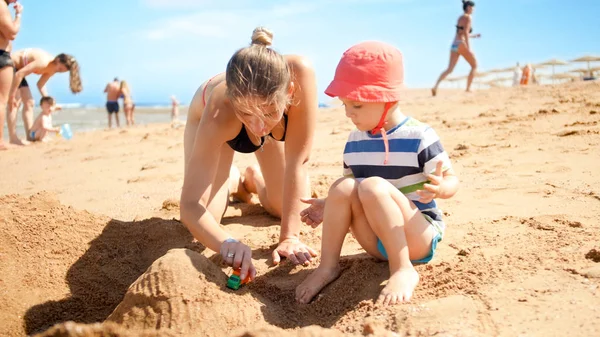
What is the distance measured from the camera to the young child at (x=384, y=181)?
215 centimetres

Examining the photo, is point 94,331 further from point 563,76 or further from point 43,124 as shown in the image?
point 563,76

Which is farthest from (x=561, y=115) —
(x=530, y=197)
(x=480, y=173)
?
(x=530, y=197)

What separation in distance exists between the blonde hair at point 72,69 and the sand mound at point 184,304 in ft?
24.6

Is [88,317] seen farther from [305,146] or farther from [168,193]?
[168,193]

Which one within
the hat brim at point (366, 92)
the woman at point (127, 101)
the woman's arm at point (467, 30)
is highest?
the woman's arm at point (467, 30)

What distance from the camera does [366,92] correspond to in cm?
221

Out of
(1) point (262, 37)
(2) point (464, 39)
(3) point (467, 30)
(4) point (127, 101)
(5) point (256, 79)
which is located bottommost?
(4) point (127, 101)

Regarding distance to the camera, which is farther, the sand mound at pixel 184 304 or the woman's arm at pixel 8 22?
the woman's arm at pixel 8 22

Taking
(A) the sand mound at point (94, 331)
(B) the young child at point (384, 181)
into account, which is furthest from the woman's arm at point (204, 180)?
Answer: (A) the sand mound at point (94, 331)

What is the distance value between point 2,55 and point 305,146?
539 cm

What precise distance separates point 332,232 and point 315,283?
0.23m

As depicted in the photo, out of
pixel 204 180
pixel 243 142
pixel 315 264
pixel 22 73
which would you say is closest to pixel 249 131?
pixel 243 142

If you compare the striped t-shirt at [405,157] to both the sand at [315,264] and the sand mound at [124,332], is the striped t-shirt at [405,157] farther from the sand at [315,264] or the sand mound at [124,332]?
the sand mound at [124,332]

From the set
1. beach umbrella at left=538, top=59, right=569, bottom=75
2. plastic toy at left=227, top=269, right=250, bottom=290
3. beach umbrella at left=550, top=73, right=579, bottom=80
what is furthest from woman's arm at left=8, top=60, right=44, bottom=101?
beach umbrella at left=550, top=73, right=579, bottom=80
